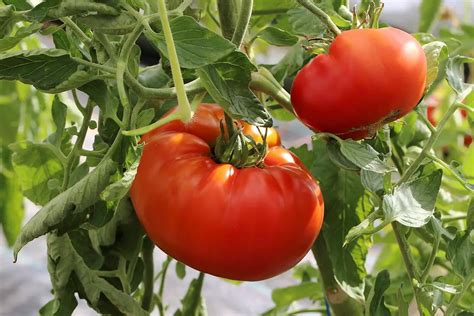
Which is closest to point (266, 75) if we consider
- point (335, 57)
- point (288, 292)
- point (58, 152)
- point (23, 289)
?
point (335, 57)

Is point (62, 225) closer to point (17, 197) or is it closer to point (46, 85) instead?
point (46, 85)

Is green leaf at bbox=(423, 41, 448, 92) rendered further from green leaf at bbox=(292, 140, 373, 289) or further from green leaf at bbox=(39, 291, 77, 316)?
green leaf at bbox=(39, 291, 77, 316)

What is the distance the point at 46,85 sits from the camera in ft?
1.32

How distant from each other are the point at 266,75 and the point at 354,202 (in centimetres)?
16

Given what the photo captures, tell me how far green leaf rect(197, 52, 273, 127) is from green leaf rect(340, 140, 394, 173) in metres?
0.05

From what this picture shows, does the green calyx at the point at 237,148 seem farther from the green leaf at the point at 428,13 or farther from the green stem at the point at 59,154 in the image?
the green leaf at the point at 428,13

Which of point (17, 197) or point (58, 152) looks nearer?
point (58, 152)

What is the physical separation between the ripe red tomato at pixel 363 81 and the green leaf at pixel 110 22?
0.12 m

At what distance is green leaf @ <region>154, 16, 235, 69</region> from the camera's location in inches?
14.4

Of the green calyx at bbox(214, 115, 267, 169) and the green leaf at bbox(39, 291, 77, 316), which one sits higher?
the green calyx at bbox(214, 115, 267, 169)

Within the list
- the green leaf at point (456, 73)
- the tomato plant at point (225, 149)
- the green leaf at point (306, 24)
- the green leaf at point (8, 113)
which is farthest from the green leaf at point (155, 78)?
the green leaf at point (8, 113)

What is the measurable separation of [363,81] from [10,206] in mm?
549

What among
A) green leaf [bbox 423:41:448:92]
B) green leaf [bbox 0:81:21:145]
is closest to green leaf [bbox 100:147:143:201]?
green leaf [bbox 423:41:448:92]

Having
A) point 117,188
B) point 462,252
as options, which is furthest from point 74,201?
point 462,252
